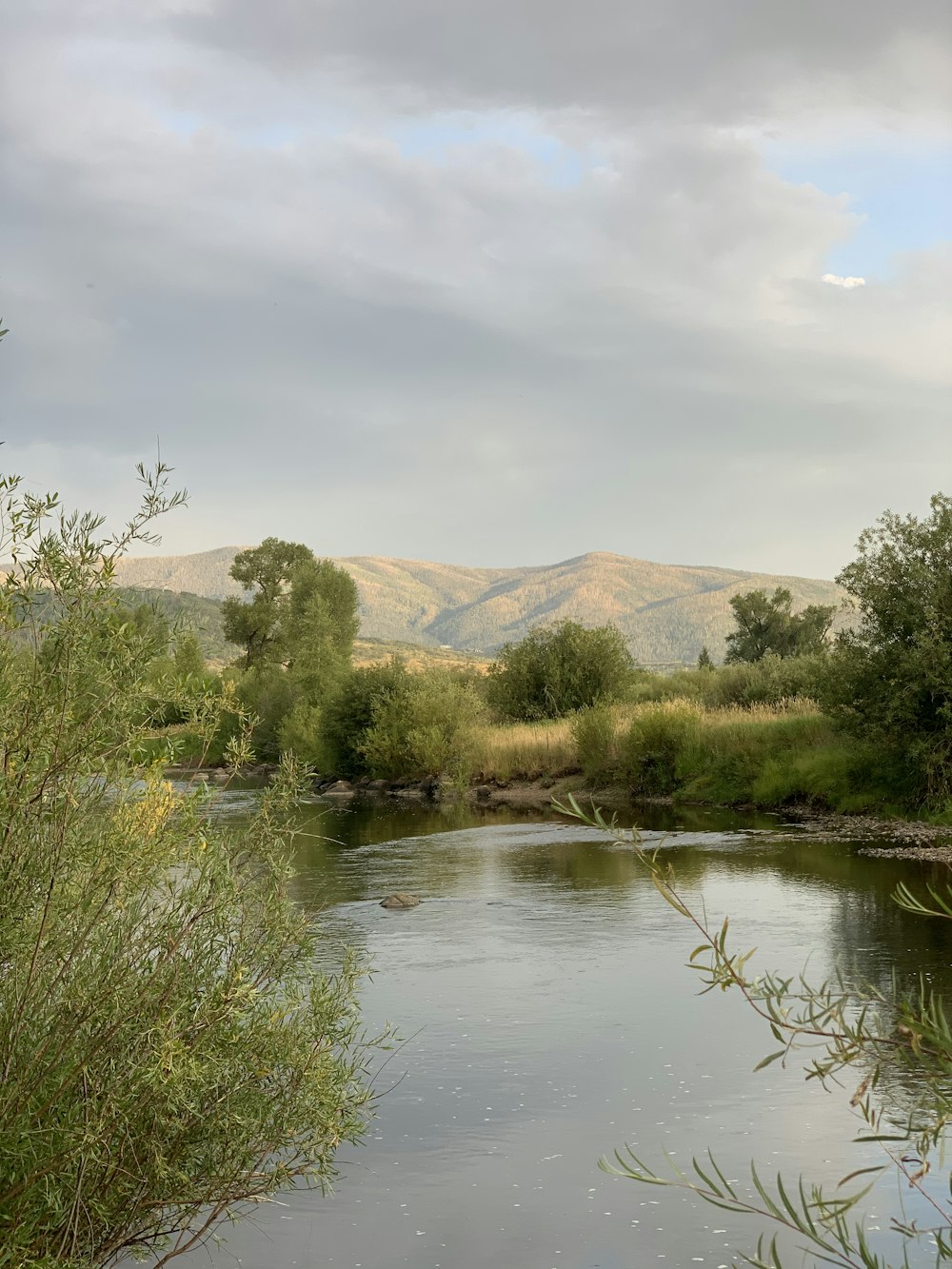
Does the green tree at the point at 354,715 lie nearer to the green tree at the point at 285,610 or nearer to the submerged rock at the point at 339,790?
the submerged rock at the point at 339,790

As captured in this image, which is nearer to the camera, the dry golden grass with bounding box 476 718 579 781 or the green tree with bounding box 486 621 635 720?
the dry golden grass with bounding box 476 718 579 781

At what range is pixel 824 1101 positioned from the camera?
846cm

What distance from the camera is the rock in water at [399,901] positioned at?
1602 centimetres

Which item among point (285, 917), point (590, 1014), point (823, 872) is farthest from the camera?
point (823, 872)

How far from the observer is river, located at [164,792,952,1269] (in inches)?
255

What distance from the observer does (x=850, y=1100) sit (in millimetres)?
4031

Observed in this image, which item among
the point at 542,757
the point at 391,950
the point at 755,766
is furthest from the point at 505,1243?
the point at 542,757

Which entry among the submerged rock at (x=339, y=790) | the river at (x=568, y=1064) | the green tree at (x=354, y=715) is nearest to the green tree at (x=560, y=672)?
the green tree at (x=354, y=715)

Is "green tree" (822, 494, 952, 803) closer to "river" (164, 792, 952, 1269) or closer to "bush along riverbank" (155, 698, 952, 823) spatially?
"bush along riverbank" (155, 698, 952, 823)

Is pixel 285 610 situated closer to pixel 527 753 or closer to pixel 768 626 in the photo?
pixel 768 626

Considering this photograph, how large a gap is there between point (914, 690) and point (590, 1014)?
1401cm

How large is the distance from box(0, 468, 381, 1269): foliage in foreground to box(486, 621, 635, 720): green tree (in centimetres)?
3687

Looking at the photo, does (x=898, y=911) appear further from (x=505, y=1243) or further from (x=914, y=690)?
(x=505, y=1243)

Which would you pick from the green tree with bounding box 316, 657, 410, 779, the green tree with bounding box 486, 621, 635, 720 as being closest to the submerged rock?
the green tree with bounding box 316, 657, 410, 779
